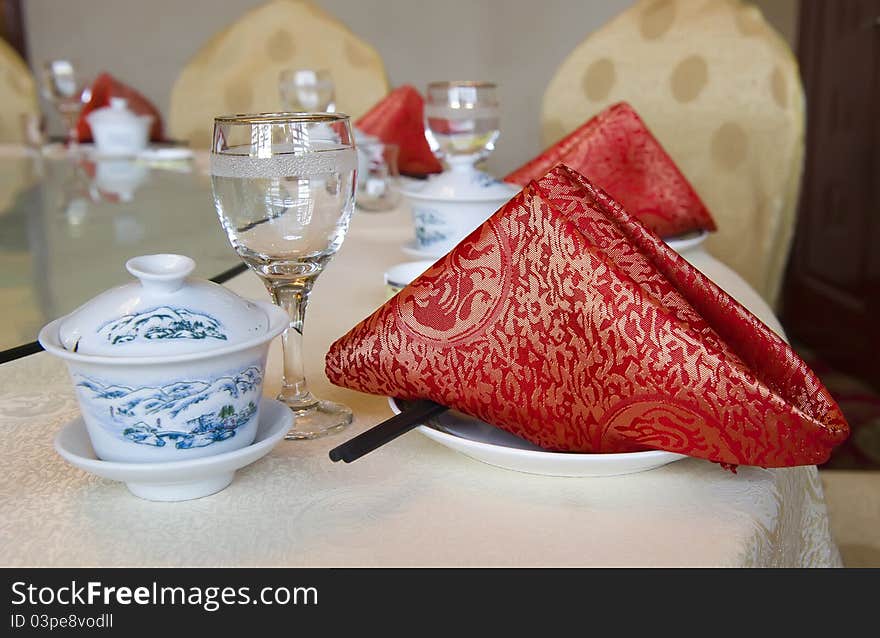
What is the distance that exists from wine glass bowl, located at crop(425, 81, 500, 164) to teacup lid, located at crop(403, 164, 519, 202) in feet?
0.43

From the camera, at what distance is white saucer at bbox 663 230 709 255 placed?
3.18 ft

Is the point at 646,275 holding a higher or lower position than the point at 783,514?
higher

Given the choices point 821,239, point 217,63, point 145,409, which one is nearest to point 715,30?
point 217,63

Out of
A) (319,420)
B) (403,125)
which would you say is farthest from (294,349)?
(403,125)

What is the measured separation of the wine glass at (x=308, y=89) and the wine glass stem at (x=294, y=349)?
118cm

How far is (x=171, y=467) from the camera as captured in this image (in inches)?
17.1

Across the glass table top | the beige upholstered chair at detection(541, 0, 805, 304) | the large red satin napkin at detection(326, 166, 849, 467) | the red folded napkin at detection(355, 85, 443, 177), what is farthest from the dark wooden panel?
the large red satin napkin at detection(326, 166, 849, 467)

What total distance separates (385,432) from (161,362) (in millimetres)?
106

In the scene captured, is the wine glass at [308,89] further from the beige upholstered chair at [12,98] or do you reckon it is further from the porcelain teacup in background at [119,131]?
the beige upholstered chair at [12,98]

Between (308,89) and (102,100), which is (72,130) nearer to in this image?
(102,100)

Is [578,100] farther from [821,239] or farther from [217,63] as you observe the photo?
[821,239]

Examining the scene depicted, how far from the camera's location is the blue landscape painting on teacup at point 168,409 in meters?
0.44
